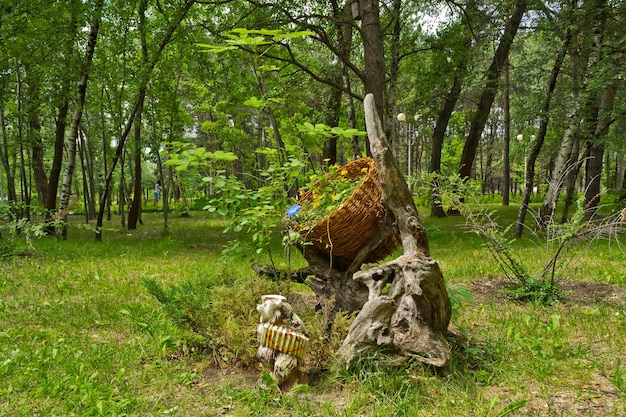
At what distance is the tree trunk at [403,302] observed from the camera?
107 inches

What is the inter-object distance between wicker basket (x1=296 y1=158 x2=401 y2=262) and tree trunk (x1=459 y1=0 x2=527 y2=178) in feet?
23.6

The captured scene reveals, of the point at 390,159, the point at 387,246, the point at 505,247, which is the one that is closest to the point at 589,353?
the point at 505,247

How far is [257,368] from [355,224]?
4.25ft

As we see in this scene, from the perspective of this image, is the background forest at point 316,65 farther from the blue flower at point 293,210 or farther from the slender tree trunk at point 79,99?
the blue flower at point 293,210

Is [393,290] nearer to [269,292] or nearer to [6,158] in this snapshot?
[269,292]

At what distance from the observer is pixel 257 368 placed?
302 centimetres

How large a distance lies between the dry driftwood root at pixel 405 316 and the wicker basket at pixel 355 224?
0.36 m

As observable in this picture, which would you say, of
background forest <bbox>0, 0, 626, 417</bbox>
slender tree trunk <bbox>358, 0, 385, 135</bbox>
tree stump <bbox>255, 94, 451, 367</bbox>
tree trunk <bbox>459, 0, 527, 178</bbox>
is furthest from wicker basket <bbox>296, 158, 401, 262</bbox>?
tree trunk <bbox>459, 0, 527, 178</bbox>

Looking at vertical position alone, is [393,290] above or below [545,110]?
below

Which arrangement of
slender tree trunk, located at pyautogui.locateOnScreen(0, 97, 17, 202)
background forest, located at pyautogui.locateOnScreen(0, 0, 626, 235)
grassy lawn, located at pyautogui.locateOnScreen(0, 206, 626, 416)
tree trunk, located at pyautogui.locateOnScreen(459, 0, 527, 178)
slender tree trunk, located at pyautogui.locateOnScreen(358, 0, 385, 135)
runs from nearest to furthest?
grassy lawn, located at pyautogui.locateOnScreen(0, 206, 626, 416) < background forest, located at pyautogui.locateOnScreen(0, 0, 626, 235) < slender tree trunk, located at pyautogui.locateOnScreen(358, 0, 385, 135) < tree trunk, located at pyautogui.locateOnScreen(459, 0, 527, 178) < slender tree trunk, located at pyautogui.locateOnScreen(0, 97, 17, 202)

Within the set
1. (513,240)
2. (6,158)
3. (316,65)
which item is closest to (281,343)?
(513,240)

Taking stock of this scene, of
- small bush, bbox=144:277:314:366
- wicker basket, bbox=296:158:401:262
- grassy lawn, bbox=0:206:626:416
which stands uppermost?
wicker basket, bbox=296:158:401:262

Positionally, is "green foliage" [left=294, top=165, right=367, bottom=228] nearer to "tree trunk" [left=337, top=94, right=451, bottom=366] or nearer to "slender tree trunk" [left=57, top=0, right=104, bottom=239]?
"tree trunk" [left=337, top=94, right=451, bottom=366]

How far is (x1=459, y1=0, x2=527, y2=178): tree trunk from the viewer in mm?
10935
